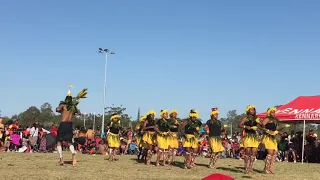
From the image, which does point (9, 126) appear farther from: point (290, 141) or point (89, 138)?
point (290, 141)

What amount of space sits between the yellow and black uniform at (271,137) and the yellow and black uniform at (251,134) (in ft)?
1.08

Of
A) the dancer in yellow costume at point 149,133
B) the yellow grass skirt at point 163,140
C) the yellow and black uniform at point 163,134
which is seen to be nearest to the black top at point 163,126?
the yellow and black uniform at point 163,134

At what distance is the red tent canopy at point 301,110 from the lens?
1988 centimetres

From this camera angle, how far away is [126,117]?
249ft

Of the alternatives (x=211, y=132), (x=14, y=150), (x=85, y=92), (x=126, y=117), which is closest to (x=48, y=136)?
(x=14, y=150)

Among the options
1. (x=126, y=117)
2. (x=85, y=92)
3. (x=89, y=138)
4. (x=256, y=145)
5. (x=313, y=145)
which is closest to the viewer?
(x=256, y=145)

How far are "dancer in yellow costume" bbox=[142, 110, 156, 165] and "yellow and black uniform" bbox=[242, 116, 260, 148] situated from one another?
3.52 metres

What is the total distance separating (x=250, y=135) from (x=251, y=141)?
0.61 feet

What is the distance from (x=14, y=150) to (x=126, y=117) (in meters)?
53.4

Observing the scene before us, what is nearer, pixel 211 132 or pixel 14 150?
pixel 211 132

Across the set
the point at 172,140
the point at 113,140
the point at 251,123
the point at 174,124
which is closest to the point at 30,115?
the point at 113,140

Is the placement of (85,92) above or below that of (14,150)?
above

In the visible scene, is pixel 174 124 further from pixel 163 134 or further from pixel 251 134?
pixel 251 134

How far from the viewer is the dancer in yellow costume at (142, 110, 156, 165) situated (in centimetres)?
1474
